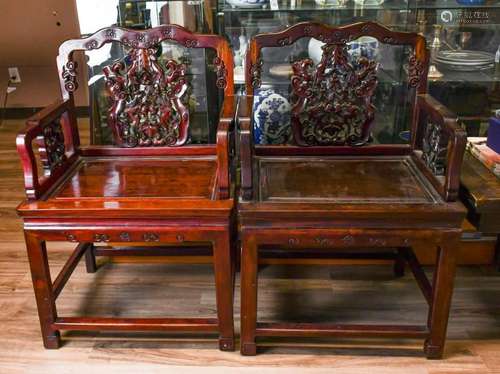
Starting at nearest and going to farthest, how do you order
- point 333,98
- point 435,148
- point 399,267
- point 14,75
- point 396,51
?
1. point 435,148
2. point 333,98
3. point 399,267
4. point 396,51
5. point 14,75

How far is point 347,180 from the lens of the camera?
5.19ft

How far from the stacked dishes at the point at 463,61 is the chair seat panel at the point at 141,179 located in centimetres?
109

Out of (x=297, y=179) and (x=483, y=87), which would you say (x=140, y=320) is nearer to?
(x=297, y=179)

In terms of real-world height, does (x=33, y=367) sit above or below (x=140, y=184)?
below

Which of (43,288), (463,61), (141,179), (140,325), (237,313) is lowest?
(237,313)

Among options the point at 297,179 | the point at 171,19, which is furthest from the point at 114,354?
the point at 171,19

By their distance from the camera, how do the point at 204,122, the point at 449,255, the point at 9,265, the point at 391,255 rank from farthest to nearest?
the point at 204,122, the point at 9,265, the point at 391,255, the point at 449,255

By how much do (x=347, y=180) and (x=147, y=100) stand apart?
691 mm

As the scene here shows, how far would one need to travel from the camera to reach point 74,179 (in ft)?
5.36

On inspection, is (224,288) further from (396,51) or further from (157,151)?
(396,51)

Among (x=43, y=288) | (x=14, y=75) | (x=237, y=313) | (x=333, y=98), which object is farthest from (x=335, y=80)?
(x=14, y=75)

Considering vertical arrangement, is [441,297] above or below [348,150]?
below

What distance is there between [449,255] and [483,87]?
1066mm

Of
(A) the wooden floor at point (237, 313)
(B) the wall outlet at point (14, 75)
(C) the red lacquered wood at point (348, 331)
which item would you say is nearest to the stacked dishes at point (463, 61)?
(A) the wooden floor at point (237, 313)
